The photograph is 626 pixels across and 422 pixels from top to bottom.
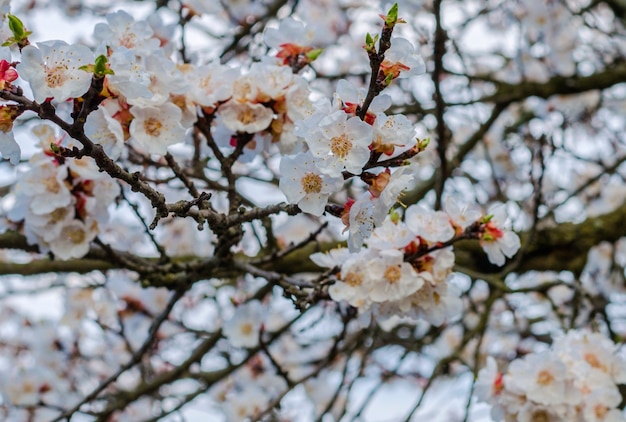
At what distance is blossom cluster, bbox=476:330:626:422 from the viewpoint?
75.2 inches

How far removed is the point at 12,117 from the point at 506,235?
1.24 metres

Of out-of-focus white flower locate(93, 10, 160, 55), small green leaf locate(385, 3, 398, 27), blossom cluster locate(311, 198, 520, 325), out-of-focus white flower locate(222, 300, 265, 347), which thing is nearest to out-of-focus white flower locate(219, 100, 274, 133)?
out-of-focus white flower locate(93, 10, 160, 55)

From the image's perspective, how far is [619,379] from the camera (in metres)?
2.01

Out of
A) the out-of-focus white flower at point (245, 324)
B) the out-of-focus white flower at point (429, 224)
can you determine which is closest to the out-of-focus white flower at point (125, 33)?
the out-of-focus white flower at point (429, 224)

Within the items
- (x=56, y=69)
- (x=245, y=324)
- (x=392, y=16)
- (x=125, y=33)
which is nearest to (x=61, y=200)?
(x=125, y=33)

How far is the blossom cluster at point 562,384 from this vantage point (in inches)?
75.2

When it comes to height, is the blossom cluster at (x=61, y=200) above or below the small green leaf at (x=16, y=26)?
above

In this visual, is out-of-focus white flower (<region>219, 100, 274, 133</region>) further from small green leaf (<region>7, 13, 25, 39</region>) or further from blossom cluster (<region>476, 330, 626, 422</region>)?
blossom cluster (<region>476, 330, 626, 422</region>)

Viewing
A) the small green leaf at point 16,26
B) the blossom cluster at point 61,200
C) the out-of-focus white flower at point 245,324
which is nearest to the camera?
the small green leaf at point 16,26

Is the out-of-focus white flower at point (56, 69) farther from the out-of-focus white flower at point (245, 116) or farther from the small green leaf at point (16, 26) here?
the out-of-focus white flower at point (245, 116)

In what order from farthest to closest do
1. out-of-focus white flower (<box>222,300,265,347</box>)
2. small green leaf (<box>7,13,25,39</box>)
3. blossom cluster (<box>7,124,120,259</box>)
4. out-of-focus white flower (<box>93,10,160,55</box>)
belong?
out-of-focus white flower (<box>222,300,265,347</box>) < blossom cluster (<box>7,124,120,259</box>) < out-of-focus white flower (<box>93,10,160,55</box>) < small green leaf (<box>7,13,25,39</box>)

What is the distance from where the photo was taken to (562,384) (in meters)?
1.91

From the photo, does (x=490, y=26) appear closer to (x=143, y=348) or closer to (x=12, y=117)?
(x=143, y=348)

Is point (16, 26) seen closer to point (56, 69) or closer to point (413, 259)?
point (56, 69)
